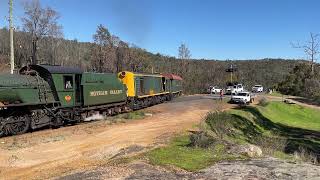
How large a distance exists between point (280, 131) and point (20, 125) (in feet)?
91.2

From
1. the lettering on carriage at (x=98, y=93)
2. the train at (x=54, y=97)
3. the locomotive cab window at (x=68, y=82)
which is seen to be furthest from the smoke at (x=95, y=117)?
the locomotive cab window at (x=68, y=82)

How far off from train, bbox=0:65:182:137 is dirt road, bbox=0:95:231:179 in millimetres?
1019

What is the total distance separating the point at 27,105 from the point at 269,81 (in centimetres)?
14012

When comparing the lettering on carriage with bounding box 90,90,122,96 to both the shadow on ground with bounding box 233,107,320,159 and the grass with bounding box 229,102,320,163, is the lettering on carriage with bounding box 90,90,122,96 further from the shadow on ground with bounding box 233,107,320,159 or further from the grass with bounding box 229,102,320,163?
the shadow on ground with bounding box 233,107,320,159

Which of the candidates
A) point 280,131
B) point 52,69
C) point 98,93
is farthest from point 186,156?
point 280,131

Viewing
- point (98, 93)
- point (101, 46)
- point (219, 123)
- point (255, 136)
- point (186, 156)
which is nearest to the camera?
point (186, 156)

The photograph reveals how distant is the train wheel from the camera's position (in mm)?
21531

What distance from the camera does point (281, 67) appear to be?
625 feet

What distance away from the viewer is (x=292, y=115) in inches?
2191

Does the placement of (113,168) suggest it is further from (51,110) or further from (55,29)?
(55,29)

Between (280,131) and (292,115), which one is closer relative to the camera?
(280,131)

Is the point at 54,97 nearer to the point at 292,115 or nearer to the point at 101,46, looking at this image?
the point at 292,115

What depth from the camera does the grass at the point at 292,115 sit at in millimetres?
49312

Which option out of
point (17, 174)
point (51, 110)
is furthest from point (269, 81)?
point (17, 174)
